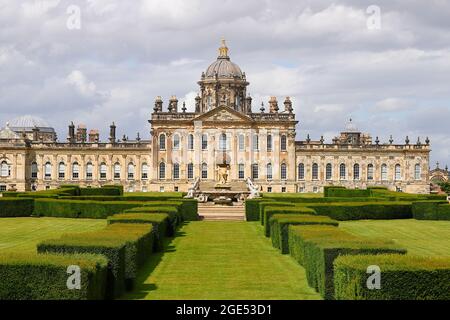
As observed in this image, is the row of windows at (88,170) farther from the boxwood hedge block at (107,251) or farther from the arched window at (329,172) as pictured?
the boxwood hedge block at (107,251)

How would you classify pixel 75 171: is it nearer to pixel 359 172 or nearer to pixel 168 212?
pixel 359 172

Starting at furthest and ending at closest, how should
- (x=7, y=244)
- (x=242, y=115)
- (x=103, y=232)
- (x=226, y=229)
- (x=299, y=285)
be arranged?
(x=242, y=115), (x=226, y=229), (x=7, y=244), (x=103, y=232), (x=299, y=285)

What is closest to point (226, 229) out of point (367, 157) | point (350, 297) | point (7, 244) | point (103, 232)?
point (7, 244)

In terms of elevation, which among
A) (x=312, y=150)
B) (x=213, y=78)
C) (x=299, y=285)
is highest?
(x=213, y=78)

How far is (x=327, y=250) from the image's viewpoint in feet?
53.5

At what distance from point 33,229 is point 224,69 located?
53354mm

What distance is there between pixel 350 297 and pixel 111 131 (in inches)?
2678

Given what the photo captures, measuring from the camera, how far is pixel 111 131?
80.2m

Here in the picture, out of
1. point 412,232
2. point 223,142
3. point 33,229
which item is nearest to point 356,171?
point 223,142

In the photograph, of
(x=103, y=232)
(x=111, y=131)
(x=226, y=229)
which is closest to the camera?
(x=103, y=232)

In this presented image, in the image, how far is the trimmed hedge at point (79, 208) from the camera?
38.9 m

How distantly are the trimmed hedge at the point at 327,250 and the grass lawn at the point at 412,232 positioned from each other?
17.5 ft

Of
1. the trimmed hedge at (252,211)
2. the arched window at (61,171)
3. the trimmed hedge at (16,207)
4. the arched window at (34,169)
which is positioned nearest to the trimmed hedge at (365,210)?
the trimmed hedge at (252,211)
